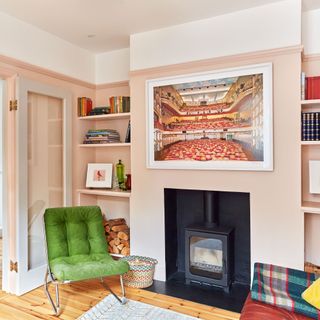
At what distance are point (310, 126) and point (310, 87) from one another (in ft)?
1.16

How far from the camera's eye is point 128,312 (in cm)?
250

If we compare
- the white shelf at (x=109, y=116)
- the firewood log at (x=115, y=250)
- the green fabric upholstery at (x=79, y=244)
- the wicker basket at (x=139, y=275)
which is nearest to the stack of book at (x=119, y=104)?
the white shelf at (x=109, y=116)

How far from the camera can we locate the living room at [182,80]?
8.41 ft

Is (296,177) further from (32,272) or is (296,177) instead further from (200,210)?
(32,272)

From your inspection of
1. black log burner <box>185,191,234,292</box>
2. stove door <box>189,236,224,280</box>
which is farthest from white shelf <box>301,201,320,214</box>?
stove door <box>189,236,224,280</box>

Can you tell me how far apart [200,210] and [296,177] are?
1.08m

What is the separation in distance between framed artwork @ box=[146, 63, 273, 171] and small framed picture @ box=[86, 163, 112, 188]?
73 cm

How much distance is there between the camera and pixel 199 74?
290 cm

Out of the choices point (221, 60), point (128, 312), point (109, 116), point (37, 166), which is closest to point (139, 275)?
point (128, 312)

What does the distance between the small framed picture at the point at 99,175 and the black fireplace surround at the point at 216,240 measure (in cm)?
87

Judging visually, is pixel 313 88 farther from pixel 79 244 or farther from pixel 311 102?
pixel 79 244

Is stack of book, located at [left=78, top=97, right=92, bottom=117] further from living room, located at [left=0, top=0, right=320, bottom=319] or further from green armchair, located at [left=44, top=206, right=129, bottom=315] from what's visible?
green armchair, located at [left=44, top=206, right=129, bottom=315]

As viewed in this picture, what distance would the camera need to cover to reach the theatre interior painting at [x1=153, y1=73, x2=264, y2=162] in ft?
8.82

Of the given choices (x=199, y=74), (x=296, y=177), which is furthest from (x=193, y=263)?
(x=199, y=74)
